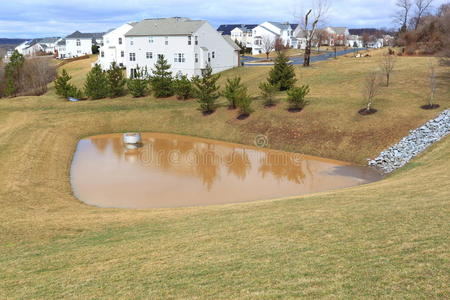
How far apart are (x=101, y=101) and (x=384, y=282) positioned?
48.9 m

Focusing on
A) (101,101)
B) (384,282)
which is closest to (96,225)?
(384,282)

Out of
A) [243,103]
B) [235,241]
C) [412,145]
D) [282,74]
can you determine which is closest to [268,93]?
[243,103]

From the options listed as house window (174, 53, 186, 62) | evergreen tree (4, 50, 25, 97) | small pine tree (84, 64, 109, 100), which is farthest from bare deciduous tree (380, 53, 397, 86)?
evergreen tree (4, 50, 25, 97)

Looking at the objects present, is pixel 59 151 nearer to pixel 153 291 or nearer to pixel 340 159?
pixel 340 159

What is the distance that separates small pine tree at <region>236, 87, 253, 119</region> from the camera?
4031 centimetres

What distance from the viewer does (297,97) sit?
38.5 metres

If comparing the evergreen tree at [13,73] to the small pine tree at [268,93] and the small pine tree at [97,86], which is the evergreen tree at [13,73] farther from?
the small pine tree at [268,93]

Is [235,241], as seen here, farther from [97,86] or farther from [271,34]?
[271,34]

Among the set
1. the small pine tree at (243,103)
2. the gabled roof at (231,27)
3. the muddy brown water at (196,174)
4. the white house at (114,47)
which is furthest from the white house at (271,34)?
the muddy brown water at (196,174)

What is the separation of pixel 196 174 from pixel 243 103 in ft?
48.0

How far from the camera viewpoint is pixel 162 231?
15.4 meters

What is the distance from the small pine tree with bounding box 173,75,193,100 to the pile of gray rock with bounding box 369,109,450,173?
26604 mm

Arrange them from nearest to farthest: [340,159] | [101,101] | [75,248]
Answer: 1. [75,248]
2. [340,159]
3. [101,101]

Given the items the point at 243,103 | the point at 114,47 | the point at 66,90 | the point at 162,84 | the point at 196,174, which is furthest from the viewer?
the point at 114,47
